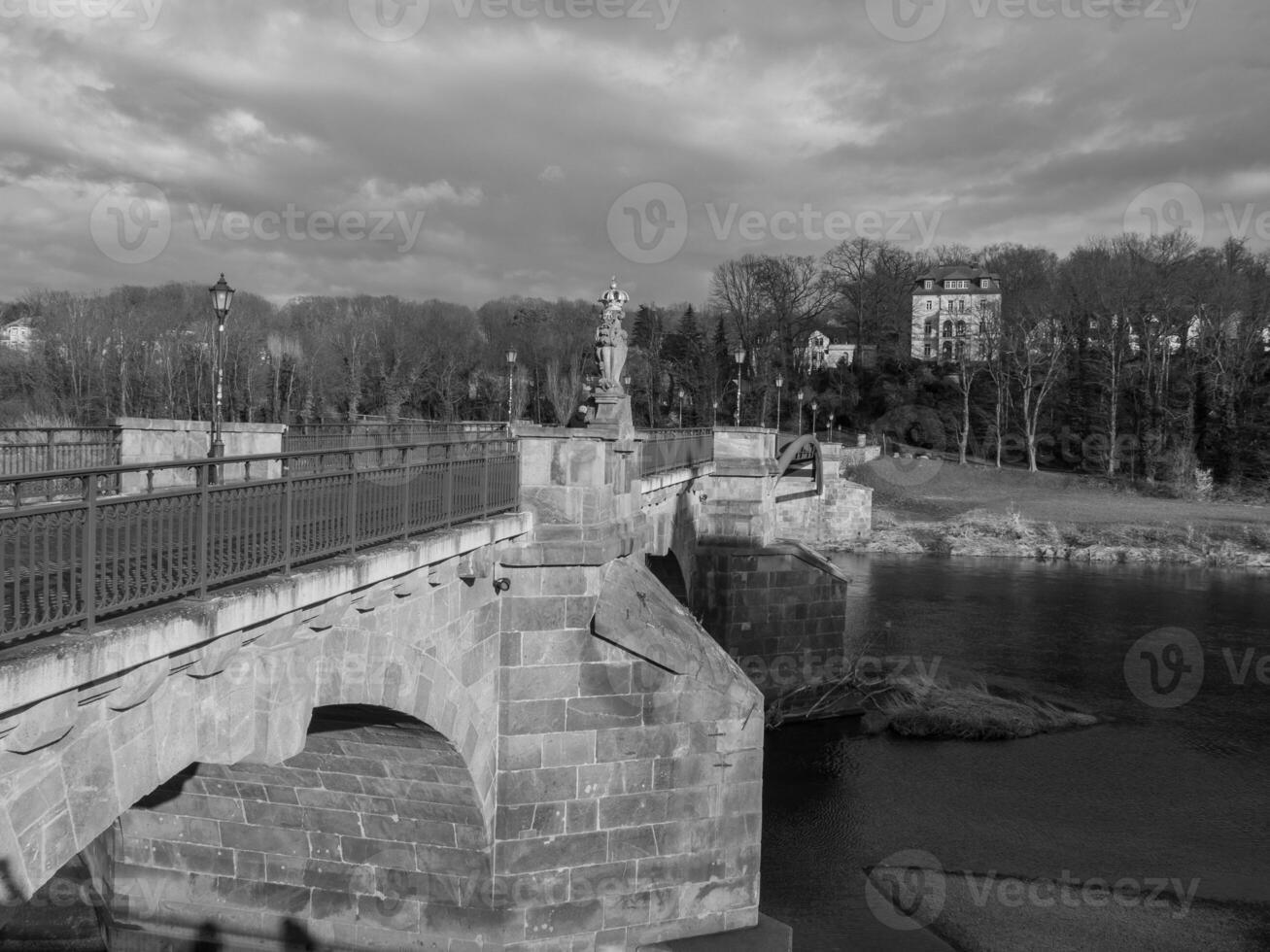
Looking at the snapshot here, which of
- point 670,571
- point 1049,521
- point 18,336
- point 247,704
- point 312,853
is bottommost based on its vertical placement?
point 312,853

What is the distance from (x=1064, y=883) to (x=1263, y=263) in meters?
50.7

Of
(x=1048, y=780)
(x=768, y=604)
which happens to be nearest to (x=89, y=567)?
(x=1048, y=780)

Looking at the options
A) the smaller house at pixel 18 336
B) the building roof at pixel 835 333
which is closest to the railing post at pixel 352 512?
the smaller house at pixel 18 336

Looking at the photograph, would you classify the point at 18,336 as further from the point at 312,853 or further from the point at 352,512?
the point at 352,512

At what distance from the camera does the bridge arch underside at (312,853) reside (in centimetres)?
885

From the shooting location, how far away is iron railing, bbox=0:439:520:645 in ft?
13.5

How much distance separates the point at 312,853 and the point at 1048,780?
482 inches

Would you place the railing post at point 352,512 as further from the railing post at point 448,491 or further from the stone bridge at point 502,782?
the railing post at point 448,491

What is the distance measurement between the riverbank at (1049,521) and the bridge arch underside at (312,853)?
3326cm

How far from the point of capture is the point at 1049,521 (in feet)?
134

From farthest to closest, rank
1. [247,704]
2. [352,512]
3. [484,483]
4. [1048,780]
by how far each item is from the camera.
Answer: [1048,780] < [484,483] < [352,512] < [247,704]

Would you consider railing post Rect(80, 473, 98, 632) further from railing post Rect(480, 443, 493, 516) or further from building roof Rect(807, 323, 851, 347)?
building roof Rect(807, 323, 851, 347)

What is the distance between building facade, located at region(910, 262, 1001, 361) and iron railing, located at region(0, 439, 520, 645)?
52.5 meters

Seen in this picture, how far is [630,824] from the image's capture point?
9.37m
